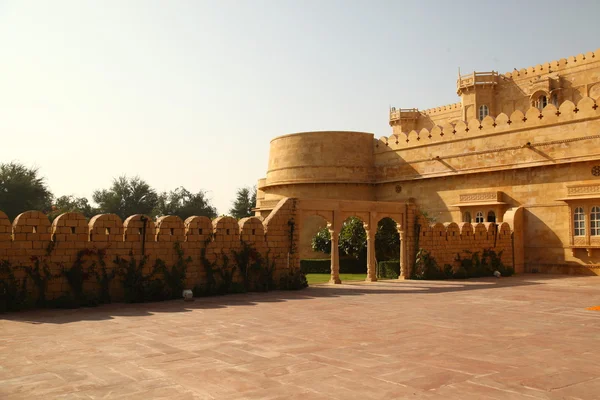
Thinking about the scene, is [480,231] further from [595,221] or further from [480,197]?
[595,221]

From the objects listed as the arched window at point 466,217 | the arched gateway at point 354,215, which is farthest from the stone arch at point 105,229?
the arched window at point 466,217

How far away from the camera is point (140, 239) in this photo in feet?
48.3

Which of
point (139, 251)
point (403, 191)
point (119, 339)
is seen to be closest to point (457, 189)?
point (403, 191)

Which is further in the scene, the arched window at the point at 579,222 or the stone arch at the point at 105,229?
the arched window at the point at 579,222

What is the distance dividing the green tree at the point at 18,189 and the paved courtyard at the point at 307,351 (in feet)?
111

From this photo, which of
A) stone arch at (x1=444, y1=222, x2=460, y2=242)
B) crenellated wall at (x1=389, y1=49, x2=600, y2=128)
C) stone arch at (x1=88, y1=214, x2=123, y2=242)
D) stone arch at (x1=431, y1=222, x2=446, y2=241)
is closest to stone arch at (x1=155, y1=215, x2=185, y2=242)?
stone arch at (x1=88, y1=214, x2=123, y2=242)

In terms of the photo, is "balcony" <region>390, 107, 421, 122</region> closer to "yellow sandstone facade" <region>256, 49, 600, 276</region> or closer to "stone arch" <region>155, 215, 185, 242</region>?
"yellow sandstone facade" <region>256, 49, 600, 276</region>

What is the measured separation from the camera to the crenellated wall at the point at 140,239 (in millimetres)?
12945

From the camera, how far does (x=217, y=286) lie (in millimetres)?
15945

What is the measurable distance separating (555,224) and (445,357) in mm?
18310

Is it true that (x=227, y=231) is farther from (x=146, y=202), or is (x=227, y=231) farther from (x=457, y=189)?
(x=146, y=202)

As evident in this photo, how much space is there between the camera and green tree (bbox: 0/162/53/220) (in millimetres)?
42125

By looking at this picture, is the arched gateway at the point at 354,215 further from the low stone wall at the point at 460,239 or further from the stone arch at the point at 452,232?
the stone arch at the point at 452,232

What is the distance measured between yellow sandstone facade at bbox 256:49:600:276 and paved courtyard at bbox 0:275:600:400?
7.78 m
